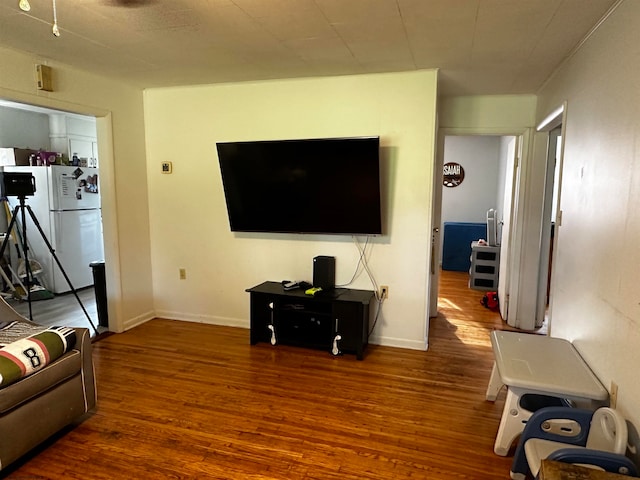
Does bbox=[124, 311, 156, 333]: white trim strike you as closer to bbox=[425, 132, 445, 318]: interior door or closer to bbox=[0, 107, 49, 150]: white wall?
bbox=[425, 132, 445, 318]: interior door

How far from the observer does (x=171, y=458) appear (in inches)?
81.7

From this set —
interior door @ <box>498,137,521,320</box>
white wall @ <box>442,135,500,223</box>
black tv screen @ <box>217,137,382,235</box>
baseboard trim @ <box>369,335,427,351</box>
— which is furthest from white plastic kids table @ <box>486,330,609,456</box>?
white wall @ <box>442,135,500,223</box>

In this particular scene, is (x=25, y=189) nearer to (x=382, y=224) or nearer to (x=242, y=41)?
(x=242, y=41)

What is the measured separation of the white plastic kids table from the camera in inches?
75.2

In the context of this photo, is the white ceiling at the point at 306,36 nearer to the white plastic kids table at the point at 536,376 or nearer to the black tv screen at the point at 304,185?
the black tv screen at the point at 304,185

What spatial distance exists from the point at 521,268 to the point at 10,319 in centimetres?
418

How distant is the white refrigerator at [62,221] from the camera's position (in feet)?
16.2

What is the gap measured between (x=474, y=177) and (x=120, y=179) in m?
5.78

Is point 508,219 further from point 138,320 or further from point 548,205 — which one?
point 138,320

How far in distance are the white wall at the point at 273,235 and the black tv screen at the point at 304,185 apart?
0.72ft

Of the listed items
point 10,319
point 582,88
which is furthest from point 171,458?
point 582,88

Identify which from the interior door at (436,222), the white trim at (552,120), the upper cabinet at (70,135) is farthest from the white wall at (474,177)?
the upper cabinet at (70,135)

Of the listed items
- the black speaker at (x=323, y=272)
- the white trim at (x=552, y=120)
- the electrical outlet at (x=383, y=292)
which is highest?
the white trim at (x=552, y=120)

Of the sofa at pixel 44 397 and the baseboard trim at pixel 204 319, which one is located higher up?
the sofa at pixel 44 397
